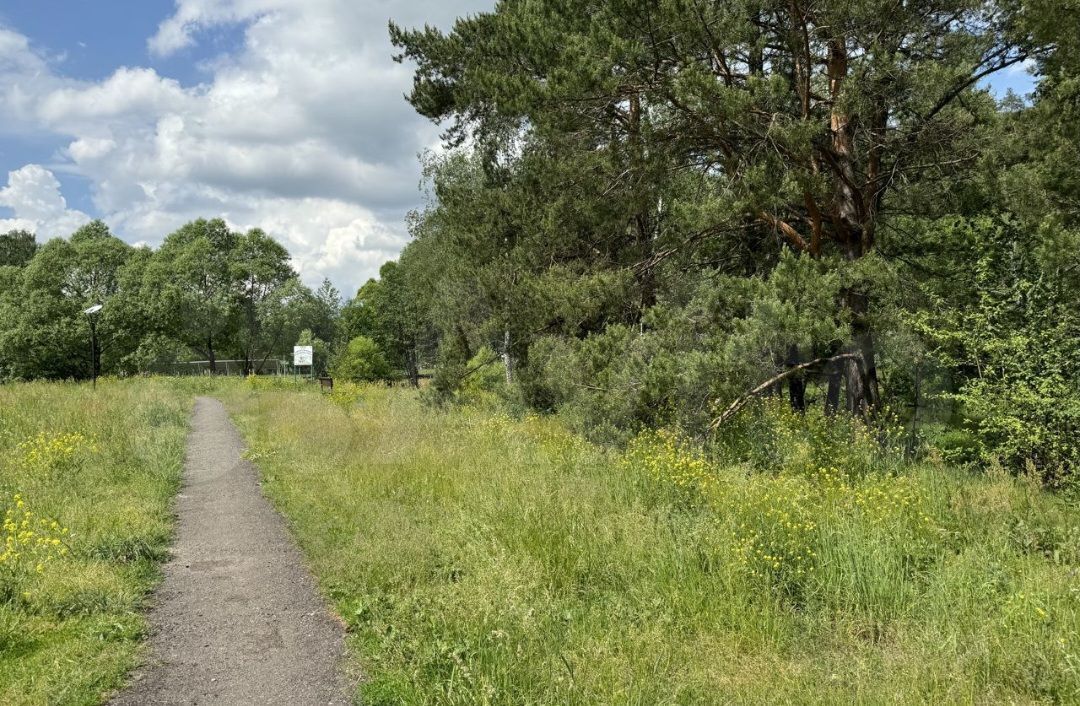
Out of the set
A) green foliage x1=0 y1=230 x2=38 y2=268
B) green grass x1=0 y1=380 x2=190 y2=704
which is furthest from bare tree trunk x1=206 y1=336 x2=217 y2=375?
green grass x1=0 y1=380 x2=190 y2=704

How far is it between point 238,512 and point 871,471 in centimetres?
814

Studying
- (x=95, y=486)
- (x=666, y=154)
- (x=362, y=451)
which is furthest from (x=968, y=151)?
(x=95, y=486)

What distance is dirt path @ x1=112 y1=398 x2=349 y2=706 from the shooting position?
4.07 metres

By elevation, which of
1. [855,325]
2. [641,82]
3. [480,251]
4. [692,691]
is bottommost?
[692,691]

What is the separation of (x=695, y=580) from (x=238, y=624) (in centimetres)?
358

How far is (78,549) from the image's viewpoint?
607 centimetres

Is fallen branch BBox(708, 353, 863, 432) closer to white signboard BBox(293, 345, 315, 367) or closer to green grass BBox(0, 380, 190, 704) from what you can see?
green grass BBox(0, 380, 190, 704)

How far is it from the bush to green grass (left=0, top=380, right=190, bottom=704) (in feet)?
92.3

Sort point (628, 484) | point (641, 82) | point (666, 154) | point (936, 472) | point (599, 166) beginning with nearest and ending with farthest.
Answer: point (628, 484), point (936, 472), point (641, 82), point (666, 154), point (599, 166)

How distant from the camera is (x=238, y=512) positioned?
8.24 meters

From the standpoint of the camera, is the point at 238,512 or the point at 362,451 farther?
the point at 362,451

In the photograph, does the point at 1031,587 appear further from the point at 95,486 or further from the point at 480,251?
the point at 480,251

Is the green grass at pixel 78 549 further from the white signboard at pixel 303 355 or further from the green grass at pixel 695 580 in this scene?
the white signboard at pixel 303 355

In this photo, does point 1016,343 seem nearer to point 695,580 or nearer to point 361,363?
point 695,580
